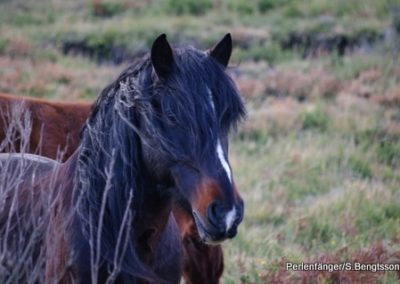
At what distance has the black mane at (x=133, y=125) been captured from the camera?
3.45 m

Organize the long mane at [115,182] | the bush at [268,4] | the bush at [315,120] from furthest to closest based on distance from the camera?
the bush at [268,4]
the bush at [315,120]
the long mane at [115,182]

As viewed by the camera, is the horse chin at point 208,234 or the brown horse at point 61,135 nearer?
the horse chin at point 208,234

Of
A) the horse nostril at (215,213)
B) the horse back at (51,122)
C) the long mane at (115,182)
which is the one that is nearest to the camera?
the horse nostril at (215,213)

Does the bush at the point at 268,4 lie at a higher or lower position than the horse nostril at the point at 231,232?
lower

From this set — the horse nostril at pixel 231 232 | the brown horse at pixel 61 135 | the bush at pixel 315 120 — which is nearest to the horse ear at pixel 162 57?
the horse nostril at pixel 231 232

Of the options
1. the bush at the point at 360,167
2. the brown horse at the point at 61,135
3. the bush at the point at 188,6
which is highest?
the brown horse at the point at 61,135

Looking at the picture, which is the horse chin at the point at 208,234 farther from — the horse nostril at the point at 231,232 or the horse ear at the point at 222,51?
the horse ear at the point at 222,51

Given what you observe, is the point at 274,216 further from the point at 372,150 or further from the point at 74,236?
the point at 74,236

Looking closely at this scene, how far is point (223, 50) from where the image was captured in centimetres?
379

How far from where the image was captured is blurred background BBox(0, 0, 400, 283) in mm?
6875

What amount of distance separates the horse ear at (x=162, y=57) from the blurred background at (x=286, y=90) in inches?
96.8

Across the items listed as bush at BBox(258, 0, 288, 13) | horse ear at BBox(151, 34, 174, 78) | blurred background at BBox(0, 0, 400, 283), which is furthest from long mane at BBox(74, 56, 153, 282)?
bush at BBox(258, 0, 288, 13)

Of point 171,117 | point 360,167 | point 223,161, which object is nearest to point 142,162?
point 171,117

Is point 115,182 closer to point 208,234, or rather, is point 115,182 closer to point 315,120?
point 208,234
